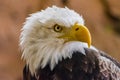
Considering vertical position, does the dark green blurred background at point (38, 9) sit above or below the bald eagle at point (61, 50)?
above

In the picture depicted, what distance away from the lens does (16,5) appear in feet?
17.0

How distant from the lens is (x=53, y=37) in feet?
8.52

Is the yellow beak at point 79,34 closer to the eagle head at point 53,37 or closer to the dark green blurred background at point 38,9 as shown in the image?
the eagle head at point 53,37

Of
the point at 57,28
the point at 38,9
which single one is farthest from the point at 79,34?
the point at 38,9

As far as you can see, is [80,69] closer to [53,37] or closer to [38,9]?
[53,37]

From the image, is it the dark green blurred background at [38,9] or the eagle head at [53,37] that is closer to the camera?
the eagle head at [53,37]

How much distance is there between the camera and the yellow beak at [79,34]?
253 cm

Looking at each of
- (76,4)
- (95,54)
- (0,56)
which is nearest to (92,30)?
(76,4)

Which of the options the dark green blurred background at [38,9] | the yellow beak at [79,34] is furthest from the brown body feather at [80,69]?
the dark green blurred background at [38,9]

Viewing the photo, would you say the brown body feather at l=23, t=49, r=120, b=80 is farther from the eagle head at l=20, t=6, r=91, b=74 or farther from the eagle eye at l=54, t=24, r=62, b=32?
the eagle eye at l=54, t=24, r=62, b=32

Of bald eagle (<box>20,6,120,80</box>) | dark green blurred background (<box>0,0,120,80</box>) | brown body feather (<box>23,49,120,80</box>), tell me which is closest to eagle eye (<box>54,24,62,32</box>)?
bald eagle (<box>20,6,120,80</box>)

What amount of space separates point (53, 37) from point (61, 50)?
0.29ft

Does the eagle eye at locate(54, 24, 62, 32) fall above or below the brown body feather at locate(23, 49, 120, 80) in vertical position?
above

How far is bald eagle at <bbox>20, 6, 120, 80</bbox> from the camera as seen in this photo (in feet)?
8.48
